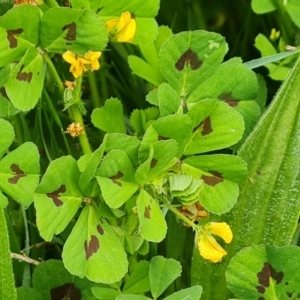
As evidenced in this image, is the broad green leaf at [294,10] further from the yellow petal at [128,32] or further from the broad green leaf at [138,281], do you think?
the broad green leaf at [138,281]

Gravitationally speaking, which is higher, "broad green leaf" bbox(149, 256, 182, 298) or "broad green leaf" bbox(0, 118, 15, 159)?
"broad green leaf" bbox(0, 118, 15, 159)

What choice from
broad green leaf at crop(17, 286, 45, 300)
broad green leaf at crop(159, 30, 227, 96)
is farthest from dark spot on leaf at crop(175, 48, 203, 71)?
broad green leaf at crop(17, 286, 45, 300)

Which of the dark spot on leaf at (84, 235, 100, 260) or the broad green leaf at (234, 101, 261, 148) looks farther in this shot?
the broad green leaf at (234, 101, 261, 148)

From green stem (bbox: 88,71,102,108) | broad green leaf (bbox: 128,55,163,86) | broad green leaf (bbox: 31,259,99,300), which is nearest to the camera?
broad green leaf (bbox: 31,259,99,300)

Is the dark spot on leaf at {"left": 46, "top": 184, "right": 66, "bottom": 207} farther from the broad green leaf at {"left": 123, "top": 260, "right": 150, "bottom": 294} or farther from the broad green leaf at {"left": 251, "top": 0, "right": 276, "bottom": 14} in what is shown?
the broad green leaf at {"left": 251, "top": 0, "right": 276, "bottom": 14}

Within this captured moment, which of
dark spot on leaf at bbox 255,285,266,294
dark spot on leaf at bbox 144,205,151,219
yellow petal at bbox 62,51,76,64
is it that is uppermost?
yellow petal at bbox 62,51,76,64

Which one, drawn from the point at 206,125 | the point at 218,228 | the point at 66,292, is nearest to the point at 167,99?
the point at 206,125

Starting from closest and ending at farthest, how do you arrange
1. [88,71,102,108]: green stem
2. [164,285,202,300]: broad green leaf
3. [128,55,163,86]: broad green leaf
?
[164,285,202,300]: broad green leaf
[128,55,163,86]: broad green leaf
[88,71,102,108]: green stem

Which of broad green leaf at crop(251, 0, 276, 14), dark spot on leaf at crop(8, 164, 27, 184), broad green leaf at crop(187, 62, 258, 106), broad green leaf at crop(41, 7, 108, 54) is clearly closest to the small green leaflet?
dark spot on leaf at crop(8, 164, 27, 184)
